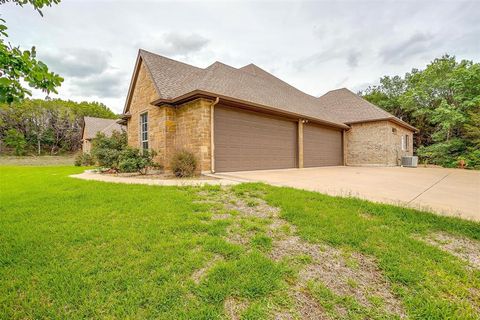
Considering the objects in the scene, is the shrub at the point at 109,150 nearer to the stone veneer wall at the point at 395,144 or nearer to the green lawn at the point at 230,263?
the green lawn at the point at 230,263

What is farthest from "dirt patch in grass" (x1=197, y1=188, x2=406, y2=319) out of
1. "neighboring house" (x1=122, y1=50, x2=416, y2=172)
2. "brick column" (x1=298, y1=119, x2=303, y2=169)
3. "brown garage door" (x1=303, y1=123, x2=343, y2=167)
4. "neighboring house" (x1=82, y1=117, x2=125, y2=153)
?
"neighboring house" (x1=82, y1=117, x2=125, y2=153)

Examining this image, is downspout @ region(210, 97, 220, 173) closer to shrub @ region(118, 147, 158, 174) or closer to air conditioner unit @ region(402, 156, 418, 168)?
shrub @ region(118, 147, 158, 174)

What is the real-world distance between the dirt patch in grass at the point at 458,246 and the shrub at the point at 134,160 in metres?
8.97

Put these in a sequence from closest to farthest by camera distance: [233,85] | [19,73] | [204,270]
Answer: [19,73] → [204,270] → [233,85]

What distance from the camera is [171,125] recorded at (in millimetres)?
9820

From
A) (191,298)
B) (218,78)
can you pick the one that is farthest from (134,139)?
(191,298)

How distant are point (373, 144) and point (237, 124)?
38.4 feet

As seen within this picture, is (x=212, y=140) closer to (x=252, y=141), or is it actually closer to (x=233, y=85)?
(x=252, y=141)

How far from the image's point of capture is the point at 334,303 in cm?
197

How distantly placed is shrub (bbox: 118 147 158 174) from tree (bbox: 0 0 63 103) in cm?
741

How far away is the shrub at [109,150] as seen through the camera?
33.3ft

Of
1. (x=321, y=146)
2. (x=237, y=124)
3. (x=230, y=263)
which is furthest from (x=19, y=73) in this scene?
(x=321, y=146)

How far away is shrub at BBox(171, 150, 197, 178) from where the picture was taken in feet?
26.3

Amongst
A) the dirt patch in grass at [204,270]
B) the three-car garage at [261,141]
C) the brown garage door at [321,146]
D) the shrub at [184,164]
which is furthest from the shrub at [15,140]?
the brown garage door at [321,146]
